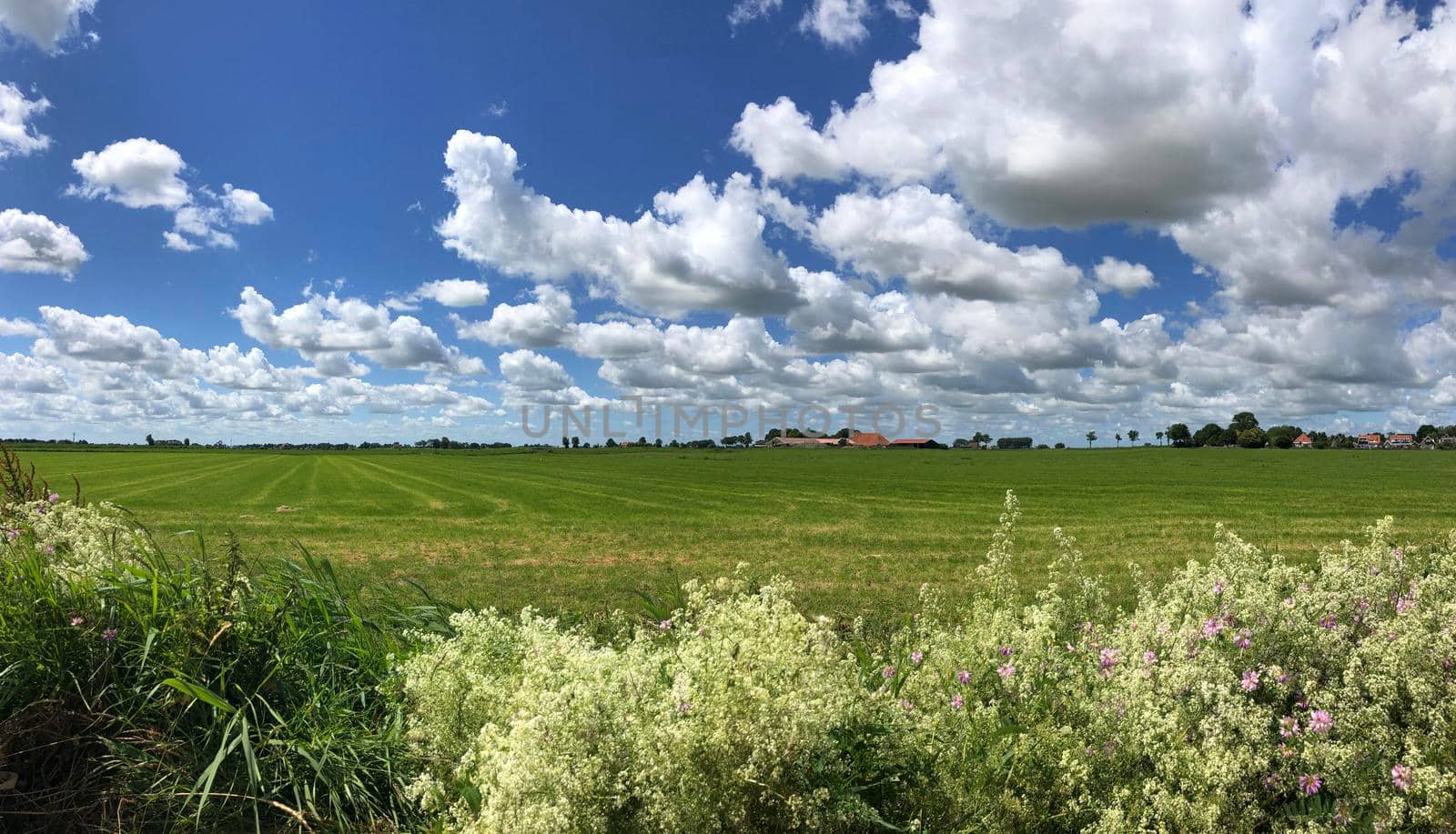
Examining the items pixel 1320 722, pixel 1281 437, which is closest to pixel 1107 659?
pixel 1320 722

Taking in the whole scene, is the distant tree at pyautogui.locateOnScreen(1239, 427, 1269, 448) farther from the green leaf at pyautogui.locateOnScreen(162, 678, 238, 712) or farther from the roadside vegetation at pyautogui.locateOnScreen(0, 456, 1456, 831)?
the green leaf at pyautogui.locateOnScreen(162, 678, 238, 712)

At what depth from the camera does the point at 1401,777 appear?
2.80 metres

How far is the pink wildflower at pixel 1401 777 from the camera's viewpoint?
8.93 ft

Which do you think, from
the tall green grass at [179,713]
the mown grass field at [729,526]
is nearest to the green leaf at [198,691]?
the tall green grass at [179,713]

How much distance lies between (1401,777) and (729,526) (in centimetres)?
2389

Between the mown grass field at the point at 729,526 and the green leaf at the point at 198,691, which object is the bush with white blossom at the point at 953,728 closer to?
the green leaf at the point at 198,691

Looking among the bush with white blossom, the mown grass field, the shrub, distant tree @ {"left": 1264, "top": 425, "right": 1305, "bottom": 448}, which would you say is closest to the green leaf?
the bush with white blossom

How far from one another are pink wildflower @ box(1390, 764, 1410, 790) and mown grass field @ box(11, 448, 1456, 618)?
5285mm

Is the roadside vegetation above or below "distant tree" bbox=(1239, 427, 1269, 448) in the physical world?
below

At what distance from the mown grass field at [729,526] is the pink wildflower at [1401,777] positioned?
5.29 meters

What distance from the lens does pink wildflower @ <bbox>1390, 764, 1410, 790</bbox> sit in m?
2.72

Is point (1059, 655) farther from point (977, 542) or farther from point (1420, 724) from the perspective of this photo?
point (977, 542)

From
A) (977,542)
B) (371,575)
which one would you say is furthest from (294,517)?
(977,542)

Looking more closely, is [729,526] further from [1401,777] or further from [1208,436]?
[1208,436]
